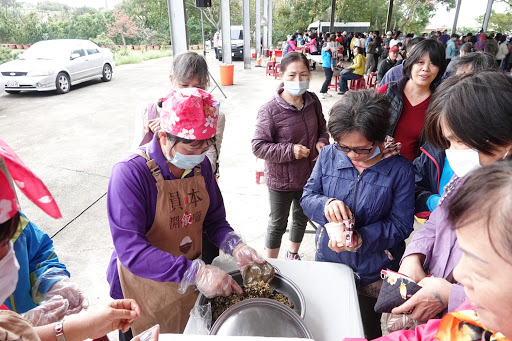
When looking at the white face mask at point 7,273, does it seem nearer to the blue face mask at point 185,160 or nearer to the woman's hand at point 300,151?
the blue face mask at point 185,160

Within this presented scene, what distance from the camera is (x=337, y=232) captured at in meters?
1.45

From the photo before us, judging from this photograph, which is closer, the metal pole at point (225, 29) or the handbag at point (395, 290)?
the handbag at point (395, 290)

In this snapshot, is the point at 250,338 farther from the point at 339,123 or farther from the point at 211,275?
the point at 339,123

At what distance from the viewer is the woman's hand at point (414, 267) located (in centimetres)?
129

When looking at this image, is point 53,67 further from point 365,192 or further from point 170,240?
point 365,192

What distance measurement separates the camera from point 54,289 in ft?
4.17

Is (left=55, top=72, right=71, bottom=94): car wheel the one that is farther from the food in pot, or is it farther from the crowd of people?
the food in pot

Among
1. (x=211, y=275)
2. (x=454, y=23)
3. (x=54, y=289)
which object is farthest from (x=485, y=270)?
(x=454, y=23)

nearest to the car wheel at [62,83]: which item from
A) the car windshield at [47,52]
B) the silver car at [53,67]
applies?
the silver car at [53,67]

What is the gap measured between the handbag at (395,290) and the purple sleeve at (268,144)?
1266 mm

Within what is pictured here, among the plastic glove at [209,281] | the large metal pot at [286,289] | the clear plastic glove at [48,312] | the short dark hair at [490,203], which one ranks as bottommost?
the large metal pot at [286,289]

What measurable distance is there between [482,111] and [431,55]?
1558 mm

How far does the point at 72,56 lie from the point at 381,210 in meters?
10.9

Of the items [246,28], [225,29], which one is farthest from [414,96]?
[246,28]
